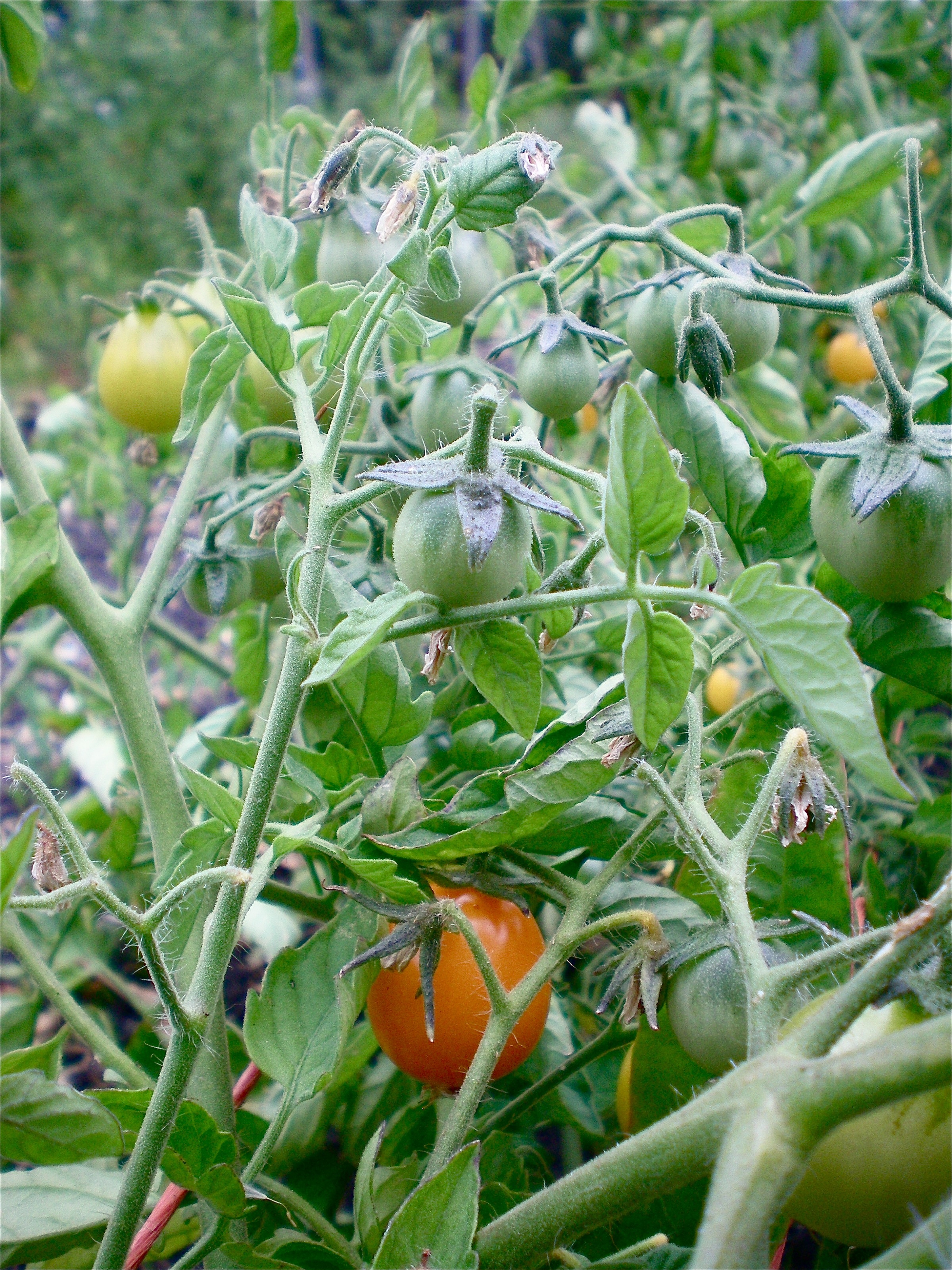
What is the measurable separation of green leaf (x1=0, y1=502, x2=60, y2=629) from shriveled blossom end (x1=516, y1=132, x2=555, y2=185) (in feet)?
0.66

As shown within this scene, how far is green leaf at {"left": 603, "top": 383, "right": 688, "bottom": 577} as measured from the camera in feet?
0.72

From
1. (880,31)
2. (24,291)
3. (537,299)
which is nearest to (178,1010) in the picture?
(537,299)

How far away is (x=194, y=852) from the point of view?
0.31 metres

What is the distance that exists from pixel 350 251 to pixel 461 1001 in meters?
0.31

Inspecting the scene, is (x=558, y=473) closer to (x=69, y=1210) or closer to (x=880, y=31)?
(x=69, y=1210)

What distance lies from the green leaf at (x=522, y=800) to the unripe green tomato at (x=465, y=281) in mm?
214

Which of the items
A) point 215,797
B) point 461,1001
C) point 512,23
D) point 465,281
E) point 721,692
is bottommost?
point 721,692

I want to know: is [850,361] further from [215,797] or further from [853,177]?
[215,797]

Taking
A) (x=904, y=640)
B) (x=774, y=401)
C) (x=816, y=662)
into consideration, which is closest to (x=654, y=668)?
(x=816, y=662)

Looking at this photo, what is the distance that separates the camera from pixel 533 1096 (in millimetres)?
357

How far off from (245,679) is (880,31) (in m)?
0.93

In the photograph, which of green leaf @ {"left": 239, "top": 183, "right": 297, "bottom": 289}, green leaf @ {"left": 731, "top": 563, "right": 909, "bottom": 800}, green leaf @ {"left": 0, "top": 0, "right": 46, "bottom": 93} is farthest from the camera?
green leaf @ {"left": 0, "top": 0, "right": 46, "bottom": 93}

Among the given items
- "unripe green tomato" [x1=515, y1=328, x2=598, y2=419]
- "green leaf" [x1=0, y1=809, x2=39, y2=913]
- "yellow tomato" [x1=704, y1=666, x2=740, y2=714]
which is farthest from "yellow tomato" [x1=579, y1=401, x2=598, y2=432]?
"green leaf" [x1=0, y1=809, x2=39, y2=913]

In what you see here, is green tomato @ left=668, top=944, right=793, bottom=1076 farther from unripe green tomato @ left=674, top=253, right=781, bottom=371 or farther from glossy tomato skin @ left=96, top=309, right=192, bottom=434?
glossy tomato skin @ left=96, top=309, right=192, bottom=434
